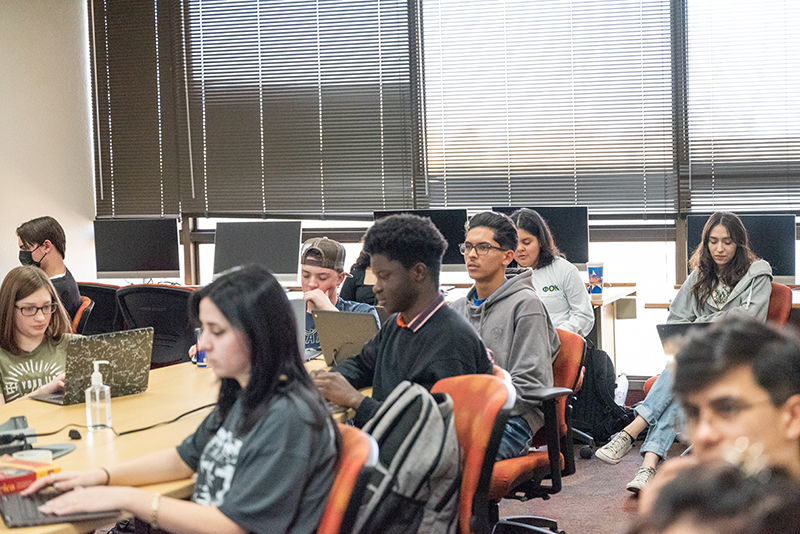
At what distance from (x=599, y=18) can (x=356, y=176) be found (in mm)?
1822

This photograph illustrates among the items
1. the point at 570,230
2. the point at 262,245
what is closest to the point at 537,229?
the point at 570,230

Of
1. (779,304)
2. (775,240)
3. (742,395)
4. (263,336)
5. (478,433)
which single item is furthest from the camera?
(775,240)

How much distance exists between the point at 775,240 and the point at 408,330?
2.84m

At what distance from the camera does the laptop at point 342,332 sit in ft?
8.25

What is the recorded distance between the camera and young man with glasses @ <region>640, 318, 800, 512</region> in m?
1.01

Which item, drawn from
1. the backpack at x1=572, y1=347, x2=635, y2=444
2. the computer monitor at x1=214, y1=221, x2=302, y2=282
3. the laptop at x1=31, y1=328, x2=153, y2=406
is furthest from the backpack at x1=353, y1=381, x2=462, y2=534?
the computer monitor at x1=214, y1=221, x2=302, y2=282

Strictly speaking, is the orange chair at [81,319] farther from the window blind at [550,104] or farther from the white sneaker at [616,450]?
the window blind at [550,104]

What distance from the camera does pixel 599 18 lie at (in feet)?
16.2

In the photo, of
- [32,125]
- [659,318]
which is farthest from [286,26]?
[659,318]

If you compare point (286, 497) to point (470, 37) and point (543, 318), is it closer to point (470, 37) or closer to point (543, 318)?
point (543, 318)

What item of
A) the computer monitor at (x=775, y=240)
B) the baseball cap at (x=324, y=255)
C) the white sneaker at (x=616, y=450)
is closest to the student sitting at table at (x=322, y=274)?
the baseball cap at (x=324, y=255)

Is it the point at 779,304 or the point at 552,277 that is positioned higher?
the point at 552,277

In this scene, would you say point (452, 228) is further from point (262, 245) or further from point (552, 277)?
point (262, 245)

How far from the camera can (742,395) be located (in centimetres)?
102
